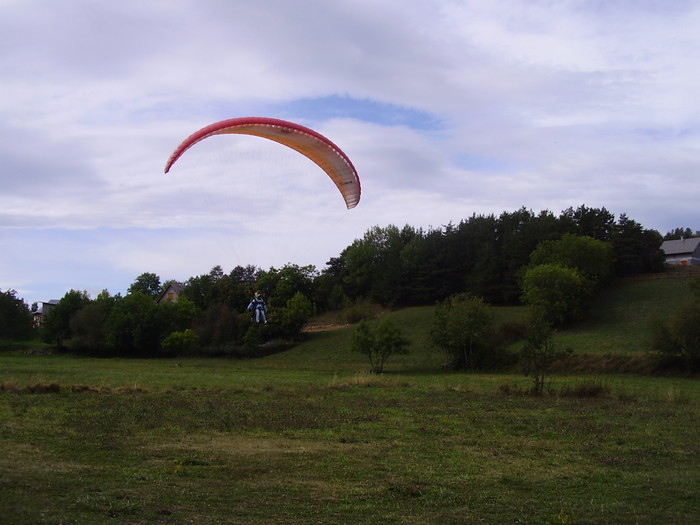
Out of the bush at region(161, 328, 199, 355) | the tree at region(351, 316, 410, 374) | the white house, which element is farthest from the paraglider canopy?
the white house

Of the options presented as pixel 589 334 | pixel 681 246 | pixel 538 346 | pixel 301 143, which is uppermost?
pixel 681 246

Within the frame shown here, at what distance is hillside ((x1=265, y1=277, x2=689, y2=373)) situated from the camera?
55.2 m

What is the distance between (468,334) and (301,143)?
33.9 meters

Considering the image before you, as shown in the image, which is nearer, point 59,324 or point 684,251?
point 59,324

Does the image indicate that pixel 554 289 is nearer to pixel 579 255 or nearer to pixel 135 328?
pixel 579 255

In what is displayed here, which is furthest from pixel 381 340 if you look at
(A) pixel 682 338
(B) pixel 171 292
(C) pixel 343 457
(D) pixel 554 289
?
(B) pixel 171 292

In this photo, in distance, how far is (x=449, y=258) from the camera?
297ft

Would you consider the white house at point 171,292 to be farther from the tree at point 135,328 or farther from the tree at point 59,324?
the tree at point 135,328

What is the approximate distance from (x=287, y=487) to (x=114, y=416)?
10234 millimetres

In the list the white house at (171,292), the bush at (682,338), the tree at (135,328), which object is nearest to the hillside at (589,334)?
the bush at (682,338)

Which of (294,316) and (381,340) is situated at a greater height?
(294,316)

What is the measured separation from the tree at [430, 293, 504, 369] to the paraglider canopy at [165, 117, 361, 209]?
104ft

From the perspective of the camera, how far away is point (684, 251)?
110 m

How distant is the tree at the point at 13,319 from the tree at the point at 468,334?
2495 inches
